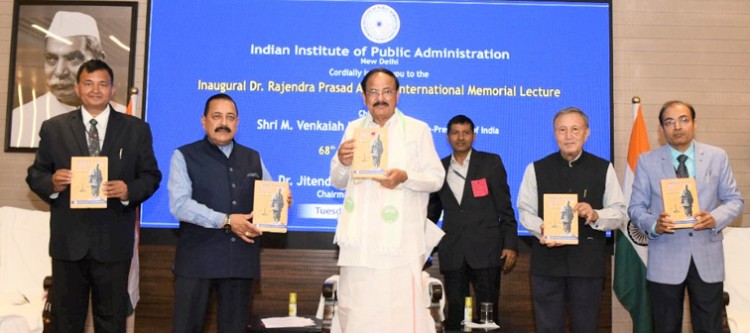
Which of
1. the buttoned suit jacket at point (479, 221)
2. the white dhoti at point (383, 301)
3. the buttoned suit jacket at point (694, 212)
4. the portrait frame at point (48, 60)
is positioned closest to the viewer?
the white dhoti at point (383, 301)

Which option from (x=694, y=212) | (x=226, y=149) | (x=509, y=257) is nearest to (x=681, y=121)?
(x=694, y=212)

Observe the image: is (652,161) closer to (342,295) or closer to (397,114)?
(397,114)

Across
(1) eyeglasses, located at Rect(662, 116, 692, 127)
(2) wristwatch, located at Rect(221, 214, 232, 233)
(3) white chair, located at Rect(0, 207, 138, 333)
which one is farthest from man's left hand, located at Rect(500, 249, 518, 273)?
(3) white chair, located at Rect(0, 207, 138, 333)

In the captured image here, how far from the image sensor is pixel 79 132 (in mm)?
3465

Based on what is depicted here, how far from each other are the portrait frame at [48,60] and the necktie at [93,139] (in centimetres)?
194

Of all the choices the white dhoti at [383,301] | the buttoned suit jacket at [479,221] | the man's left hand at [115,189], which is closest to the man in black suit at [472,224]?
the buttoned suit jacket at [479,221]

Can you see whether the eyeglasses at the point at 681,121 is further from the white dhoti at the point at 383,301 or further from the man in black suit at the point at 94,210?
the man in black suit at the point at 94,210

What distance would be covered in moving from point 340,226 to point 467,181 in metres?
1.78

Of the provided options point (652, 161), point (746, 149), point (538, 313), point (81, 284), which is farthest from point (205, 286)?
point (746, 149)

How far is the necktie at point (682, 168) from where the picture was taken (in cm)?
363

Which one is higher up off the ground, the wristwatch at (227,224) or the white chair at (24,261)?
the wristwatch at (227,224)

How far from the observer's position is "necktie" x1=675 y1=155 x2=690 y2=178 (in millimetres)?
3633

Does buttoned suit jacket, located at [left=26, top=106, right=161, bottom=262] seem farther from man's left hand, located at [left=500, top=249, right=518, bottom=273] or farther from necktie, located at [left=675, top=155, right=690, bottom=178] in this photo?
necktie, located at [left=675, top=155, right=690, bottom=178]

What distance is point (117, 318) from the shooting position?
3340 millimetres
